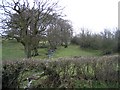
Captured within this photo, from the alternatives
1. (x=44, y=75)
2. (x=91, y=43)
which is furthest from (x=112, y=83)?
(x=91, y=43)

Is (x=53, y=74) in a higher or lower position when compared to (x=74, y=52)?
higher

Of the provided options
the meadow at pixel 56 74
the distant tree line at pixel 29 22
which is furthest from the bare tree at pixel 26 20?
the meadow at pixel 56 74

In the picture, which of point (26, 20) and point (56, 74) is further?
point (26, 20)

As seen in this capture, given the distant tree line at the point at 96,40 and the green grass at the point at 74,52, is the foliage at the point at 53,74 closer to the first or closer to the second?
the green grass at the point at 74,52

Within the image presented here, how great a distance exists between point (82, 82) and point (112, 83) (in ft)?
3.66

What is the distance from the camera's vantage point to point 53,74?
239 inches

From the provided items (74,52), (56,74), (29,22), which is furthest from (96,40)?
(56,74)

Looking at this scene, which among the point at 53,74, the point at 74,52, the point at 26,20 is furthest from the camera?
the point at 74,52

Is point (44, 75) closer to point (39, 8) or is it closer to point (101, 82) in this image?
point (101, 82)

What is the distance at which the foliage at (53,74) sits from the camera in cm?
604

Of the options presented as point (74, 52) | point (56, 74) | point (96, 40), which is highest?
point (96, 40)

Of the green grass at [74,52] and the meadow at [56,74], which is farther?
the green grass at [74,52]

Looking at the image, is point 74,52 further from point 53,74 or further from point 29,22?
point 53,74

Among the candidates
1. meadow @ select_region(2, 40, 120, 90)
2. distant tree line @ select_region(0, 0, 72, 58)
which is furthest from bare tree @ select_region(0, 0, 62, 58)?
meadow @ select_region(2, 40, 120, 90)
